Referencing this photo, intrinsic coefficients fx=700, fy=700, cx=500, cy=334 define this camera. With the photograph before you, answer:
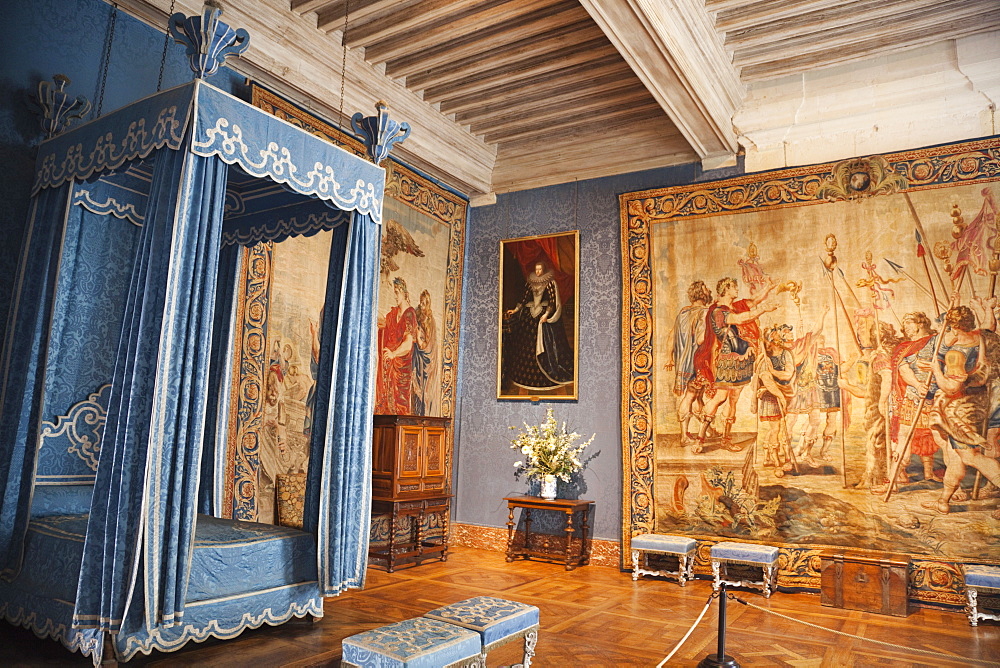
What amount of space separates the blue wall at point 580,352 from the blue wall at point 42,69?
4889 millimetres

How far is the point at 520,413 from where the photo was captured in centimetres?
916

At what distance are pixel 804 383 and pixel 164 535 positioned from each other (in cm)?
627

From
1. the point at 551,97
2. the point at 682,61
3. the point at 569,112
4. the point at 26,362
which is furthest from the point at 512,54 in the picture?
the point at 26,362

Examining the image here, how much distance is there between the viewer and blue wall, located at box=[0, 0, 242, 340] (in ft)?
16.5

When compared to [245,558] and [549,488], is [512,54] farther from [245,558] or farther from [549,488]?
[245,558]

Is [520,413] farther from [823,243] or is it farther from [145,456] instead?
[145,456]

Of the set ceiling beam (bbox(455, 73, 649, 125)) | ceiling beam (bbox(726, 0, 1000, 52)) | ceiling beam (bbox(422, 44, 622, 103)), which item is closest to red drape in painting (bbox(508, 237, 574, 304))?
ceiling beam (bbox(455, 73, 649, 125))

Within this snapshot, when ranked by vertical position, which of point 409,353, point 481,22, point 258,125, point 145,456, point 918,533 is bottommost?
point 918,533

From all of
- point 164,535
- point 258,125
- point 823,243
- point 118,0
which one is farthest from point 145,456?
point 823,243

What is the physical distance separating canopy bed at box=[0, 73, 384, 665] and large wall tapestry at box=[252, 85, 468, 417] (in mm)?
2700

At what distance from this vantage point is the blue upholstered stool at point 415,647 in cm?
329

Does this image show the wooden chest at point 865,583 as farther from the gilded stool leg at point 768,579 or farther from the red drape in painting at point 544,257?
the red drape in painting at point 544,257

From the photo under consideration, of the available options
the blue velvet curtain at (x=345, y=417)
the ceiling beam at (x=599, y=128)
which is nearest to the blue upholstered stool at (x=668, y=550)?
the blue velvet curtain at (x=345, y=417)

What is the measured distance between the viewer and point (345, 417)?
4.91m
